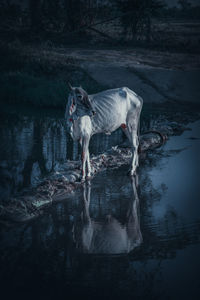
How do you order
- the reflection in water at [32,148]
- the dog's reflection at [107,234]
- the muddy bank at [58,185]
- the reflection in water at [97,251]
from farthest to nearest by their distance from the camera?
1. the reflection in water at [32,148]
2. the muddy bank at [58,185]
3. the dog's reflection at [107,234]
4. the reflection in water at [97,251]

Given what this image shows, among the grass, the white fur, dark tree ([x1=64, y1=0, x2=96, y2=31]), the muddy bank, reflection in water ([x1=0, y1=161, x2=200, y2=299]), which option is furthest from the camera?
dark tree ([x1=64, y1=0, x2=96, y2=31])

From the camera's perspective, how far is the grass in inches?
608

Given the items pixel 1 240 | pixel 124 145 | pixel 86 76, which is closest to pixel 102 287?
pixel 1 240

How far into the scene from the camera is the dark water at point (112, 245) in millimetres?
4023

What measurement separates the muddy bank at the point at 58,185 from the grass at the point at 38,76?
6354 mm

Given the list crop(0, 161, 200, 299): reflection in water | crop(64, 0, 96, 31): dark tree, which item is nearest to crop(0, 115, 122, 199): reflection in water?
crop(0, 161, 200, 299): reflection in water

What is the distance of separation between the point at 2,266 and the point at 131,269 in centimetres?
137

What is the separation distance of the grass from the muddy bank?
6354 mm

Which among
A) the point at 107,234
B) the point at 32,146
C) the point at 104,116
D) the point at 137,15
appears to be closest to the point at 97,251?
the point at 107,234

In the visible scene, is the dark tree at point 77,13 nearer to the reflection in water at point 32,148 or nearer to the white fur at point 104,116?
the reflection in water at point 32,148

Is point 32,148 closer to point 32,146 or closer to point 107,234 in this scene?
point 32,146

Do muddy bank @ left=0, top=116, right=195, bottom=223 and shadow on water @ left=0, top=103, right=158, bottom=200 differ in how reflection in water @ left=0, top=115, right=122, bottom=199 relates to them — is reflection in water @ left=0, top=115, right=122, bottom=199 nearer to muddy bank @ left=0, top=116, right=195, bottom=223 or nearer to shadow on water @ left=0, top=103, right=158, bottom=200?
shadow on water @ left=0, top=103, right=158, bottom=200

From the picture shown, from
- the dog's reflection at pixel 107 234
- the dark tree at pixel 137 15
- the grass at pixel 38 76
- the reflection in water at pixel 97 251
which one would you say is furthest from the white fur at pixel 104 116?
the dark tree at pixel 137 15

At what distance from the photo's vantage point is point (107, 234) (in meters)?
5.23
